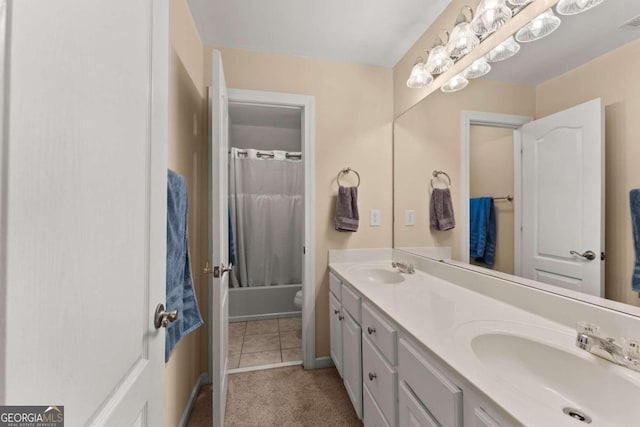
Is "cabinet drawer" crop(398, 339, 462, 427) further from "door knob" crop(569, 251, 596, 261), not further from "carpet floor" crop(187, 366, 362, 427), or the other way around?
"carpet floor" crop(187, 366, 362, 427)

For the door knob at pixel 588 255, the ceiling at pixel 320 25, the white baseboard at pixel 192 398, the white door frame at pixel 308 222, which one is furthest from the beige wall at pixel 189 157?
the door knob at pixel 588 255

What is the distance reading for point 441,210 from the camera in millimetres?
1644

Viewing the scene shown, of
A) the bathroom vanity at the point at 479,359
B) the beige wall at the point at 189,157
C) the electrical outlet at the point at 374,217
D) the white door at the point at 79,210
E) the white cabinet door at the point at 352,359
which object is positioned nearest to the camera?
the white door at the point at 79,210

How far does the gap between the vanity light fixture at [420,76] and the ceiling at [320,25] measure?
0.78 feet

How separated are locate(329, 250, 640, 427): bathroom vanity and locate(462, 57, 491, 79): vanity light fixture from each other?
1024mm

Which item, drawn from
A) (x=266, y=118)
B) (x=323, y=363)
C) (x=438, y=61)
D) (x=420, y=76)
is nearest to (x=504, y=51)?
(x=438, y=61)

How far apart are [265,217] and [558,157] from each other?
2706mm

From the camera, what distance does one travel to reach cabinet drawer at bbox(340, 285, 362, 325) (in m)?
1.35

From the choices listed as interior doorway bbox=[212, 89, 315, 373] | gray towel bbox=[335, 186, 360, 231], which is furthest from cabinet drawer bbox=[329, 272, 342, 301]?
interior doorway bbox=[212, 89, 315, 373]

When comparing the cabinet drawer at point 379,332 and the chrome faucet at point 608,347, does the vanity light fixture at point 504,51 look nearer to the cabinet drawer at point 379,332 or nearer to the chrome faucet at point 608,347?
the chrome faucet at point 608,347

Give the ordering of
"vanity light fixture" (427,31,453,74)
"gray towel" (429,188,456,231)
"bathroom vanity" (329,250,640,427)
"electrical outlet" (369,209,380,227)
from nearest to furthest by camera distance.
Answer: "bathroom vanity" (329,250,640,427)
"vanity light fixture" (427,31,453,74)
"gray towel" (429,188,456,231)
"electrical outlet" (369,209,380,227)

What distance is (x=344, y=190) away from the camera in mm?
1879

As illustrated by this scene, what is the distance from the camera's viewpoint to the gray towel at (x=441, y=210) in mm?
1565

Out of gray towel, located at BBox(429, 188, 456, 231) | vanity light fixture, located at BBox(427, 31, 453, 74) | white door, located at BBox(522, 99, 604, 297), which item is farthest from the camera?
gray towel, located at BBox(429, 188, 456, 231)
